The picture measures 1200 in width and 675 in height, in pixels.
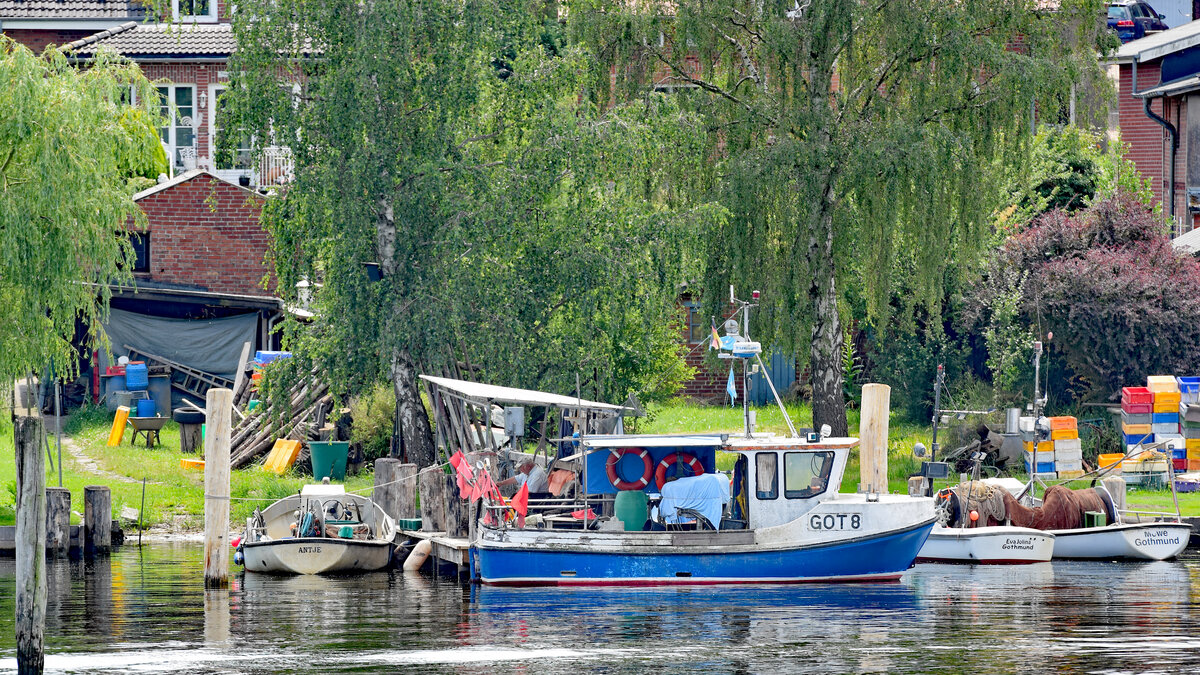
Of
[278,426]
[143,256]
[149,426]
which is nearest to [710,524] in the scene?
[278,426]

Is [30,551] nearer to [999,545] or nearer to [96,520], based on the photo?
[96,520]

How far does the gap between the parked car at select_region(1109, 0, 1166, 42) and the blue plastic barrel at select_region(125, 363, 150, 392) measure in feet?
105

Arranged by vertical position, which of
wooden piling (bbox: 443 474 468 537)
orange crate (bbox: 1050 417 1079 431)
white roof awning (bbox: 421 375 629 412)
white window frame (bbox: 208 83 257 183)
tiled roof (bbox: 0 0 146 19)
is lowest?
wooden piling (bbox: 443 474 468 537)

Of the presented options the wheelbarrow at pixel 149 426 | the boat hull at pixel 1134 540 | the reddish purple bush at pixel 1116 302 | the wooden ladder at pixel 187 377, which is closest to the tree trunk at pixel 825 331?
the reddish purple bush at pixel 1116 302

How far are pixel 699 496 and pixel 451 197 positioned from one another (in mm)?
7985

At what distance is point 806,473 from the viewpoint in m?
25.6

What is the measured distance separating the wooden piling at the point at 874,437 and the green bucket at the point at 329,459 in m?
10.4

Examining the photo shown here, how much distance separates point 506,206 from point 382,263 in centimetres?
273

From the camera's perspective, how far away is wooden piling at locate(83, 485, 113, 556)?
28359 millimetres

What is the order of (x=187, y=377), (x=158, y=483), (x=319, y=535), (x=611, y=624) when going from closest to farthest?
1. (x=611, y=624)
2. (x=319, y=535)
3. (x=158, y=483)
4. (x=187, y=377)

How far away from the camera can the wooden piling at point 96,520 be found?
28.4m

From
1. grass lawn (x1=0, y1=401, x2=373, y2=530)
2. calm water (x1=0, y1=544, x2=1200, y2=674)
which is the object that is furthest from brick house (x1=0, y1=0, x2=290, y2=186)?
calm water (x1=0, y1=544, x2=1200, y2=674)

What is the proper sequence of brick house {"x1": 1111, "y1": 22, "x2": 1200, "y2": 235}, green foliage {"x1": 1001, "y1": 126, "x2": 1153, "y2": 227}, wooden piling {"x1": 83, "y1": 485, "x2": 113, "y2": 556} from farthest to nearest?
1. brick house {"x1": 1111, "y1": 22, "x2": 1200, "y2": 235}
2. green foliage {"x1": 1001, "y1": 126, "x2": 1153, "y2": 227}
3. wooden piling {"x1": 83, "y1": 485, "x2": 113, "y2": 556}

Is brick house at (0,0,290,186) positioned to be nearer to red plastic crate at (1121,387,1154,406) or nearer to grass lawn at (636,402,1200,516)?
grass lawn at (636,402,1200,516)
